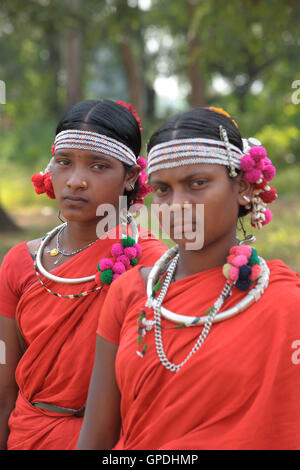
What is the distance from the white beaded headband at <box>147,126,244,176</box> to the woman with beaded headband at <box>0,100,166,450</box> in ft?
1.98

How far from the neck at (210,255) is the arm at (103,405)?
0.43 m

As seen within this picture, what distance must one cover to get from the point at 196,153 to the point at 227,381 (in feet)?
2.56

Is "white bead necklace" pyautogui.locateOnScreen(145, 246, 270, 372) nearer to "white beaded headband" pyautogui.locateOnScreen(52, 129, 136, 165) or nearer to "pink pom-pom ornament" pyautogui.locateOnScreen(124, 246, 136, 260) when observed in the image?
"pink pom-pom ornament" pyautogui.locateOnScreen(124, 246, 136, 260)

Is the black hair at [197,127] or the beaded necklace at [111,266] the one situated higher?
the black hair at [197,127]

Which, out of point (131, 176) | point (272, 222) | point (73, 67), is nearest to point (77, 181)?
point (131, 176)

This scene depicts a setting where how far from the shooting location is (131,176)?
2.64 m

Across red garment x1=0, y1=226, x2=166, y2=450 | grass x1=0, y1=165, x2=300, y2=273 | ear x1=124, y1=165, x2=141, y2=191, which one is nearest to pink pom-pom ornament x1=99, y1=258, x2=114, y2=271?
red garment x1=0, y1=226, x2=166, y2=450

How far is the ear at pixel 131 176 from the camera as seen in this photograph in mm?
2614

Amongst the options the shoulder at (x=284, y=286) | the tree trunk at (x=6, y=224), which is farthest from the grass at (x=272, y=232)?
the shoulder at (x=284, y=286)

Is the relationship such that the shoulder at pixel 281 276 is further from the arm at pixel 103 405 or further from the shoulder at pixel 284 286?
the arm at pixel 103 405

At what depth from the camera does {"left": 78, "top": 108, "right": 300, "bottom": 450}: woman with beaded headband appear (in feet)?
5.92

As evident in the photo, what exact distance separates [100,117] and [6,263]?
2.82 feet

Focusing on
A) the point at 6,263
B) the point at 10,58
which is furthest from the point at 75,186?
the point at 10,58
